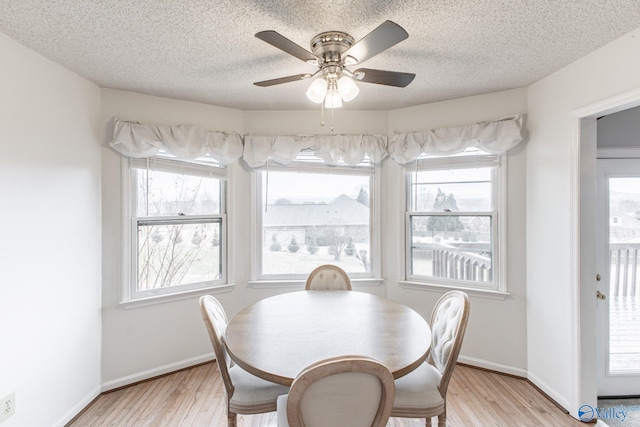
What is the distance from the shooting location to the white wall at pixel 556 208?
2.09m

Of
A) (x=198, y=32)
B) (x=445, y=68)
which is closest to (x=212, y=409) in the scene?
(x=198, y=32)

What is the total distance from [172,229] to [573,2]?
3.09m

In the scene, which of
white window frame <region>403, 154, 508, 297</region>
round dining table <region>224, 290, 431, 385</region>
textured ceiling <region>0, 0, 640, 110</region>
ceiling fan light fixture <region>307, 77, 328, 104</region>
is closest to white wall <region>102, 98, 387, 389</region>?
textured ceiling <region>0, 0, 640, 110</region>

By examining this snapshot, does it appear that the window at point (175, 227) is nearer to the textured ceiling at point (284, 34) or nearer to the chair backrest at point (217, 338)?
the textured ceiling at point (284, 34)

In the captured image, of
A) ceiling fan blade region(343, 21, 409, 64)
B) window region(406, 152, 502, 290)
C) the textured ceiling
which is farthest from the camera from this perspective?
window region(406, 152, 502, 290)

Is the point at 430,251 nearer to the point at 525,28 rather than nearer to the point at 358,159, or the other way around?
the point at 358,159

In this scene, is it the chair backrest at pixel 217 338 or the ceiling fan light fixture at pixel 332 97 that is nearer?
the chair backrest at pixel 217 338

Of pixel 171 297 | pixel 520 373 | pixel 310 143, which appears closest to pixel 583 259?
pixel 520 373

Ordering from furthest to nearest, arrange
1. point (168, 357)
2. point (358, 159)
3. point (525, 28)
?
point (358, 159)
point (168, 357)
point (525, 28)

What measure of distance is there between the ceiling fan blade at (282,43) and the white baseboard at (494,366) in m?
2.81

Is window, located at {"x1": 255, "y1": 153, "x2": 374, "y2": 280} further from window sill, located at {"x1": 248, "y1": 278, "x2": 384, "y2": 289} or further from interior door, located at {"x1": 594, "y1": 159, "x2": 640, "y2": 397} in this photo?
interior door, located at {"x1": 594, "y1": 159, "x2": 640, "y2": 397}

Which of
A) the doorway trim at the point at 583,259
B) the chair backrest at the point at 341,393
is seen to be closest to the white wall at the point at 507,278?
the doorway trim at the point at 583,259

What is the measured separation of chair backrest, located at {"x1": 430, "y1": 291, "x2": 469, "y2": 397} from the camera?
170 centimetres

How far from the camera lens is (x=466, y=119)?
2918mm
